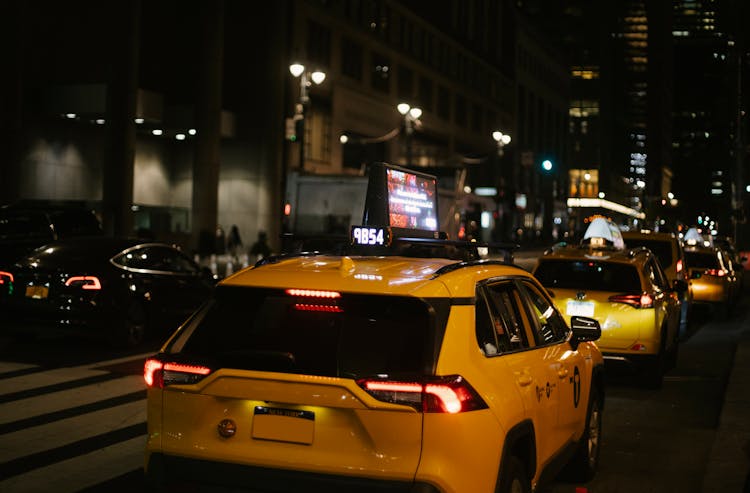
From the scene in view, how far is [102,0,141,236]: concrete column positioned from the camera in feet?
130

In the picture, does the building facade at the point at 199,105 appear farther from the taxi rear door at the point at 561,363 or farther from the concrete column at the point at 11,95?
the taxi rear door at the point at 561,363

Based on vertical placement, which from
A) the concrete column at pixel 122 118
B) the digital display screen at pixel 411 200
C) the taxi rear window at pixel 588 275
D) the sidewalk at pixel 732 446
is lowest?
the sidewalk at pixel 732 446

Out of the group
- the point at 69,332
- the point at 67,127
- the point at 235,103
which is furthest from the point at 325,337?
the point at 235,103

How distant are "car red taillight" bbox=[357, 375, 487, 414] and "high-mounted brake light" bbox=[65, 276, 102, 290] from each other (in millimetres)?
9678

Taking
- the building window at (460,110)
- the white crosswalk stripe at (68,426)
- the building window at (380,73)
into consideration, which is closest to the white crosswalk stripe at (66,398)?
the white crosswalk stripe at (68,426)

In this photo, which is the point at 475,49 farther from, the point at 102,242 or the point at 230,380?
the point at 230,380

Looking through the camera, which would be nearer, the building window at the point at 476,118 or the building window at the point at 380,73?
the building window at the point at 380,73

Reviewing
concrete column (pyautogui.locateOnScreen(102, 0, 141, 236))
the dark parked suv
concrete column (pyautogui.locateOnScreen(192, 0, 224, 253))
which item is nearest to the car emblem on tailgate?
the dark parked suv

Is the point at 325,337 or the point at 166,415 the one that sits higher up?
the point at 325,337

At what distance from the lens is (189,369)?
4836 millimetres

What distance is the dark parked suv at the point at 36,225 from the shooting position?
1745 centimetres

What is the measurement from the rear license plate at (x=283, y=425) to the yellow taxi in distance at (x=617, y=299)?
7266mm

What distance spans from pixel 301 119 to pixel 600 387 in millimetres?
24341

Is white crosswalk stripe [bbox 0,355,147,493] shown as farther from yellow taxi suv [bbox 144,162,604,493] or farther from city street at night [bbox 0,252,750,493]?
yellow taxi suv [bbox 144,162,604,493]
